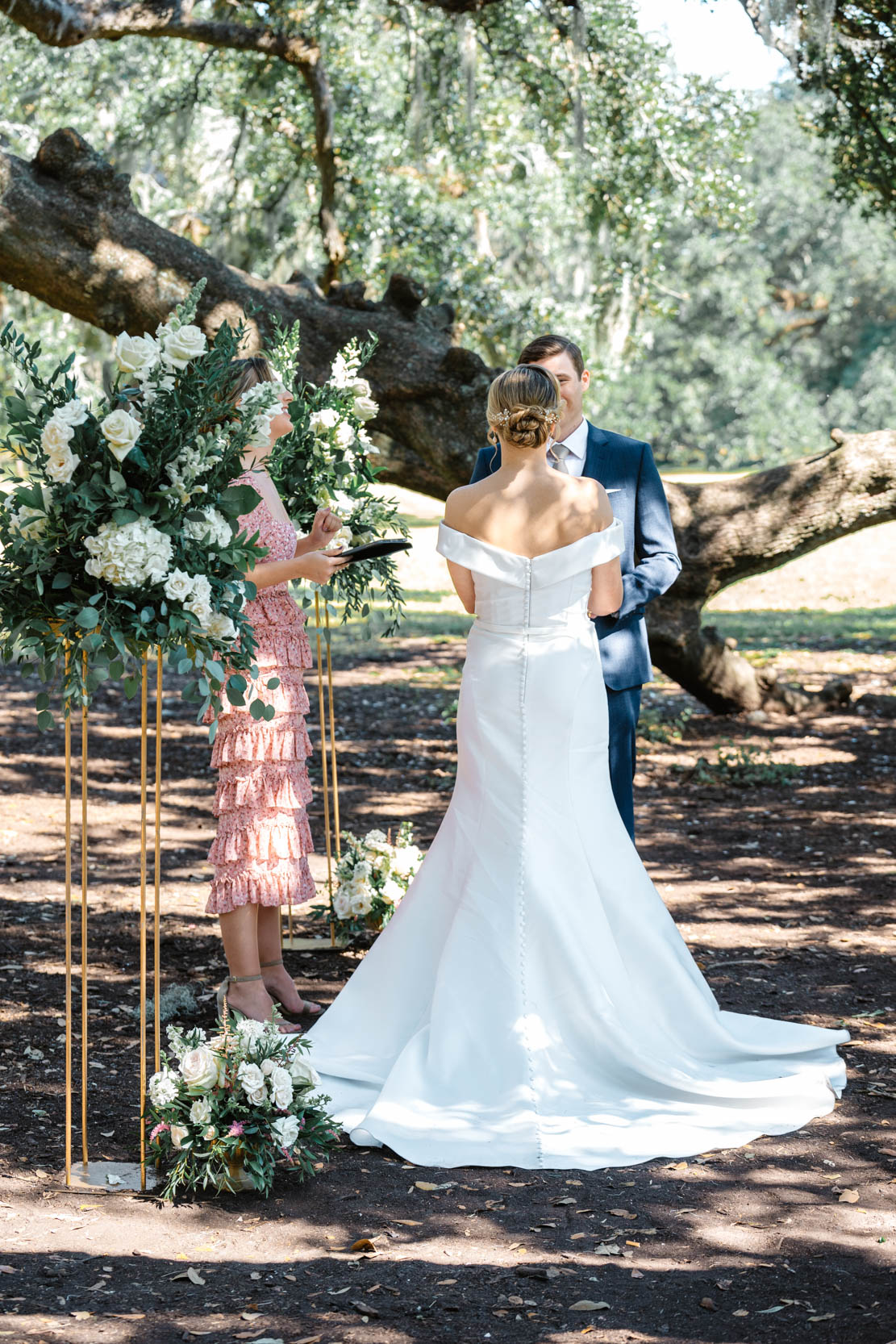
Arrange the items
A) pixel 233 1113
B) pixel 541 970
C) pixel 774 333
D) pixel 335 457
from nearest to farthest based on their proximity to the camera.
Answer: pixel 233 1113
pixel 541 970
pixel 335 457
pixel 774 333

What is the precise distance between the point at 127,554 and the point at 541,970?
187cm

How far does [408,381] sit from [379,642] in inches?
249

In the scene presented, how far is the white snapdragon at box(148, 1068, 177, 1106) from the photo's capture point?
11.6 ft

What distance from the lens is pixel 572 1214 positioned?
11.4ft

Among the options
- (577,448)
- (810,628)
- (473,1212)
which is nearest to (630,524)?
(577,448)

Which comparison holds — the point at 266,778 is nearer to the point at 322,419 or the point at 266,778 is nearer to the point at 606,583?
the point at 606,583

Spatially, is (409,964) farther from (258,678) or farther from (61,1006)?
(61,1006)

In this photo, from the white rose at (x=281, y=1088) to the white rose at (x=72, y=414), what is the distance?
68.1 inches

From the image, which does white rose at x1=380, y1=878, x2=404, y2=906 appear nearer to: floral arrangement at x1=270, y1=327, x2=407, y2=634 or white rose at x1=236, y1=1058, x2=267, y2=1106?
floral arrangement at x1=270, y1=327, x2=407, y2=634

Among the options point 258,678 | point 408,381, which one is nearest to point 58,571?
point 258,678

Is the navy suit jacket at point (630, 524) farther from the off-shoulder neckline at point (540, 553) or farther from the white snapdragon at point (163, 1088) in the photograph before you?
the white snapdragon at point (163, 1088)

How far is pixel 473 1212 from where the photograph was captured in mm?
3484

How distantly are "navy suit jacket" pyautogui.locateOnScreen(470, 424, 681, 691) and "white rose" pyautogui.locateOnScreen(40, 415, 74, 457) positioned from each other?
1.93 meters

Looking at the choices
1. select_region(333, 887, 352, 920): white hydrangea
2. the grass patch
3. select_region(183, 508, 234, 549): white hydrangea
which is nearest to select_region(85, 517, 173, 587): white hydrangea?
select_region(183, 508, 234, 549): white hydrangea
